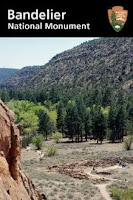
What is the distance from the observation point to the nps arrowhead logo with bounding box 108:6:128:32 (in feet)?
Result: 49.2

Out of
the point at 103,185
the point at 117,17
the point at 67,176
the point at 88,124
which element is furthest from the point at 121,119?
the point at 117,17

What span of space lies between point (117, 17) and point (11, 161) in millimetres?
8413

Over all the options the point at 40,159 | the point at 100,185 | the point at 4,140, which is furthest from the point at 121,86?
the point at 4,140

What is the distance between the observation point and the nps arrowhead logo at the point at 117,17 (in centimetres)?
1499

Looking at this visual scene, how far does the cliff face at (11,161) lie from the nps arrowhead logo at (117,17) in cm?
641

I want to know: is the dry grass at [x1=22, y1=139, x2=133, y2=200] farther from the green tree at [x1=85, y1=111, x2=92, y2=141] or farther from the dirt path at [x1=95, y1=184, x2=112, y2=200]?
the green tree at [x1=85, y1=111, x2=92, y2=141]

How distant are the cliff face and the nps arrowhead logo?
21.0 ft

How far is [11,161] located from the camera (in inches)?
663

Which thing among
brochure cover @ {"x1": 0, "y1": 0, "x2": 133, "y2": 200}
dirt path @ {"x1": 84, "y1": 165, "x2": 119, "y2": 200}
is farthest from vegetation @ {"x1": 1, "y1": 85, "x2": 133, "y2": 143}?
dirt path @ {"x1": 84, "y1": 165, "x2": 119, "y2": 200}

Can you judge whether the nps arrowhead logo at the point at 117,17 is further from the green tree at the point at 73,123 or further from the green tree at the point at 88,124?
the green tree at the point at 88,124

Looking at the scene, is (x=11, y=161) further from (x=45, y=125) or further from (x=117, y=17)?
(x=45, y=125)

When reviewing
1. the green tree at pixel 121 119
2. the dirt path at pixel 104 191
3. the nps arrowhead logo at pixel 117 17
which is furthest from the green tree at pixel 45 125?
the nps arrowhead logo at pixel 117 17

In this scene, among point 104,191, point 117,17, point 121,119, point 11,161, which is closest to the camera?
point 117,17

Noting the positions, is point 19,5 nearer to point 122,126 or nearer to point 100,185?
point 100,185
